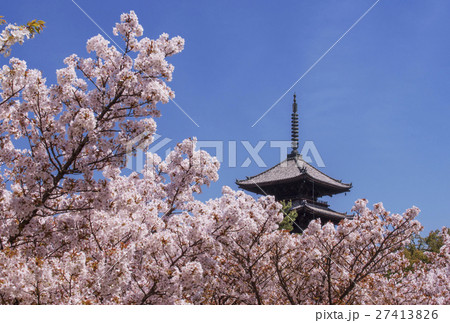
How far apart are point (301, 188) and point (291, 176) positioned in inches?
56.4

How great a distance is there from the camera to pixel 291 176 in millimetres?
41969

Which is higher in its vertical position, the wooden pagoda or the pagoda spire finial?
the pagoda spire finial

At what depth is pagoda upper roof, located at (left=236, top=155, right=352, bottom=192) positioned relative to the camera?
40.7 m

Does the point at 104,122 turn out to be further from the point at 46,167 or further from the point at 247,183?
the point at 247,183

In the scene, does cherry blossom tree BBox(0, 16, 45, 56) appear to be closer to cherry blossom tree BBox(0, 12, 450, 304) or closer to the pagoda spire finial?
cherry blossom tree BBox(0, 12, 450, 304)

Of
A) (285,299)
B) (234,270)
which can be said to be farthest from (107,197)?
(285,299)

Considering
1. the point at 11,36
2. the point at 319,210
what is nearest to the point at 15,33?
the point at 11,36

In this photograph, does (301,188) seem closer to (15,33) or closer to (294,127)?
(294,127)

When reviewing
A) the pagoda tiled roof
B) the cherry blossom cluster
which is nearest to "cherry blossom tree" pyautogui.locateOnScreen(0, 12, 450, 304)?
the cherry blossom cluster

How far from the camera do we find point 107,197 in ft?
29.2

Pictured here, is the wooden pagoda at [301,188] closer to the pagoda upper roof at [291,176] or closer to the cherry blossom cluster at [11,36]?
the pagoda upper roof at [291,176]

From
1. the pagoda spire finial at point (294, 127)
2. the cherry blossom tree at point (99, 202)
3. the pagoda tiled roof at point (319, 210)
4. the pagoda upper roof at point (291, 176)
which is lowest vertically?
the cherry blossom tree at point (99, 202)

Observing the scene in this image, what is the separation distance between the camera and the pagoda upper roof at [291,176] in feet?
134

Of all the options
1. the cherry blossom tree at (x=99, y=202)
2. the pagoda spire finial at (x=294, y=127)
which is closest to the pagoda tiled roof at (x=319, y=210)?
the pagoda spire finial at (x=294, y=127)
